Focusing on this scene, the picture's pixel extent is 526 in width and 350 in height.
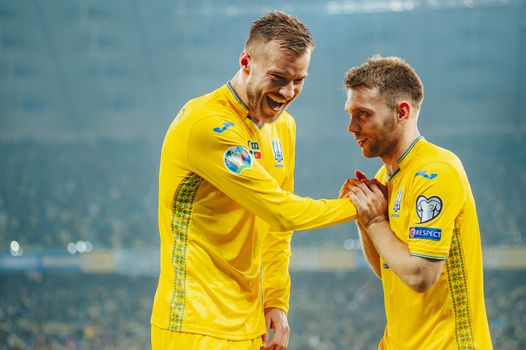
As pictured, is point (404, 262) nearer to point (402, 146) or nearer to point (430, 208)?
point (430, 208)

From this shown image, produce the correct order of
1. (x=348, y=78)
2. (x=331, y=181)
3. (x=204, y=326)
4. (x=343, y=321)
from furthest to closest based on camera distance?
(x=331, y=181) < (x=343, y=321) < (x=348, y=78) < (x=204, y=326)

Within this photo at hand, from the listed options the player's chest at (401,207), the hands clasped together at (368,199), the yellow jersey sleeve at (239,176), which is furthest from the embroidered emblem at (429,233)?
the yellow jersey sleeve at (239,176)

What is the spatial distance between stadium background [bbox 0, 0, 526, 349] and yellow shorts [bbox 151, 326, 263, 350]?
518 inches

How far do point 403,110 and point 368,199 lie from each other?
371 mm

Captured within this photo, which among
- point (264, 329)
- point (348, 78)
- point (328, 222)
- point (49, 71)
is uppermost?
point (49, 71)

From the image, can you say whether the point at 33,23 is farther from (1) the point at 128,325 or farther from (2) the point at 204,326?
(2) the point at 204,326

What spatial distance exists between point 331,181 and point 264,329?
1649 cm

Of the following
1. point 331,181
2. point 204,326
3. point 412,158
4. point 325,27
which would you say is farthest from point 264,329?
point 325,27

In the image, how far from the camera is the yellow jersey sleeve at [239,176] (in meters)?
2.37

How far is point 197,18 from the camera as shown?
1977 centimetres

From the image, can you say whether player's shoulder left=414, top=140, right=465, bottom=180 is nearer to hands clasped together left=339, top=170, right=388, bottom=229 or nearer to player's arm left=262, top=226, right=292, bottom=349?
hands clasped together left=339, top=170, right=388, bottom=229

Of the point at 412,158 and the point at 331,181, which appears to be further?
the point at 331,181

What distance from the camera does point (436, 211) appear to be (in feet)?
7.47

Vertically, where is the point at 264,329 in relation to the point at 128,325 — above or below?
above
